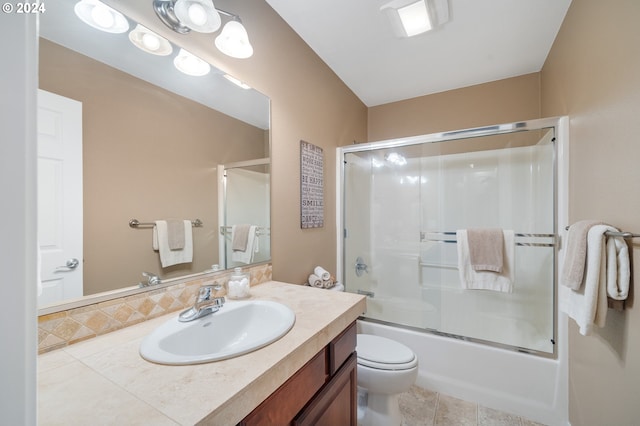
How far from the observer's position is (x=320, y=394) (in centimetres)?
85

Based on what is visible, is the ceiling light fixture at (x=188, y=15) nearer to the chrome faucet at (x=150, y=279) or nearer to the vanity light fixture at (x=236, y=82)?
the vanity light fixture at (x=236, y=82)

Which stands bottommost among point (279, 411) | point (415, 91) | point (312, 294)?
point (279, 411)

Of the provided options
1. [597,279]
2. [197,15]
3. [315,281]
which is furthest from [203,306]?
[597,279]

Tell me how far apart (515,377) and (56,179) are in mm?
2472

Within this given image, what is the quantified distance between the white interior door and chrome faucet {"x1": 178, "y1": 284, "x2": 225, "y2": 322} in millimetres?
313

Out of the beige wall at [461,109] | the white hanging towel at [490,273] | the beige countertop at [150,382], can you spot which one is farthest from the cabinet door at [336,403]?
the beige wall at [461,109]

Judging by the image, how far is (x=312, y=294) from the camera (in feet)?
3.92

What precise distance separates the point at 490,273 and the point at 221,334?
5.82 feet

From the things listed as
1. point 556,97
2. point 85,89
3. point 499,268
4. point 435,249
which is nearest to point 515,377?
point 499,268

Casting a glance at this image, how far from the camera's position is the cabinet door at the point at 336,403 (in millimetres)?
796

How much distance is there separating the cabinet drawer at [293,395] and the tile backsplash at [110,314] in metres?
0.57

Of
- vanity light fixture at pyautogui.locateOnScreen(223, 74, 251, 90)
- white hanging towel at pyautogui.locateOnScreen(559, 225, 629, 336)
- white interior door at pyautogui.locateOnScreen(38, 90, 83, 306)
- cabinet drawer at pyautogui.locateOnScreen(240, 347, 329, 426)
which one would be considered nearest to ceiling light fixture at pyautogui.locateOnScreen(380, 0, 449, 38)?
vanity light fixture at pyautogui.locateOnScreen(223, 74, 251, 90)

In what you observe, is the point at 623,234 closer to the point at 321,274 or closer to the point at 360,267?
the point at 321,274

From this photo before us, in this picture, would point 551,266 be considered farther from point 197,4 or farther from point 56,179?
point 56,179
